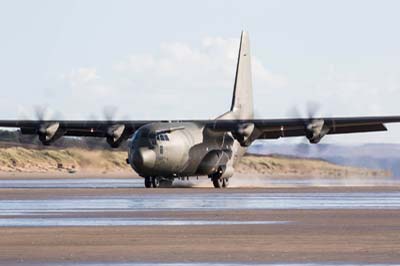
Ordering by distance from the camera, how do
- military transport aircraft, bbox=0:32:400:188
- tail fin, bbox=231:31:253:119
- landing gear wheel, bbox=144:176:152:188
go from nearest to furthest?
military transport aircraft, bbox=0:32:400:188, landing gear wheel, bbox=144:176:152:188, tail fin, bbox=231:31:253:119

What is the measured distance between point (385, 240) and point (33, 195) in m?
23.6

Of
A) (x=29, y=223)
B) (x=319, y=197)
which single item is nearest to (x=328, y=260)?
(x=29, y=223)

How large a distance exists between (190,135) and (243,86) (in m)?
8.24

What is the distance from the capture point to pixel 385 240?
2075 centimetres

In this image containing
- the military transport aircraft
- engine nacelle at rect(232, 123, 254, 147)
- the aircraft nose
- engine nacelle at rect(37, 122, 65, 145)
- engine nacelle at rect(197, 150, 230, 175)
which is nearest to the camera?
the aircraft nose

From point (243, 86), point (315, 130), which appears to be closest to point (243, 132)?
point (315, 130)

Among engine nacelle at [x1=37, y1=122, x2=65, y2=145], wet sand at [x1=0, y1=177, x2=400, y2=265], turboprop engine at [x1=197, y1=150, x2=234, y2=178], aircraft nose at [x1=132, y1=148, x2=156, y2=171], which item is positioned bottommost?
turboprop engine at [x1=197, y1=150, x2=234, y2=178]

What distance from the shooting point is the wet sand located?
18.1 meters

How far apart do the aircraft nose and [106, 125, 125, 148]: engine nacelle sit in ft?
13.2

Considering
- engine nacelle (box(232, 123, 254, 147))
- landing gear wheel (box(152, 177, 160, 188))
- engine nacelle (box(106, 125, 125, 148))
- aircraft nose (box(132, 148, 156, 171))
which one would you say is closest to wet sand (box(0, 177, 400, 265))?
aircraft nose (box(132, 148, 156, 171))

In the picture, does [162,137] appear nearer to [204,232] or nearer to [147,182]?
[147,182]

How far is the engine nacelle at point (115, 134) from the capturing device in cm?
5712

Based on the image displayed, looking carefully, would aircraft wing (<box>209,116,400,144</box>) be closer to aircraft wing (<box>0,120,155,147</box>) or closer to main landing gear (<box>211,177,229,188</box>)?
main landing gear (<box>211,177,229,188</box>)

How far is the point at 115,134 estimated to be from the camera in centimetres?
5706
